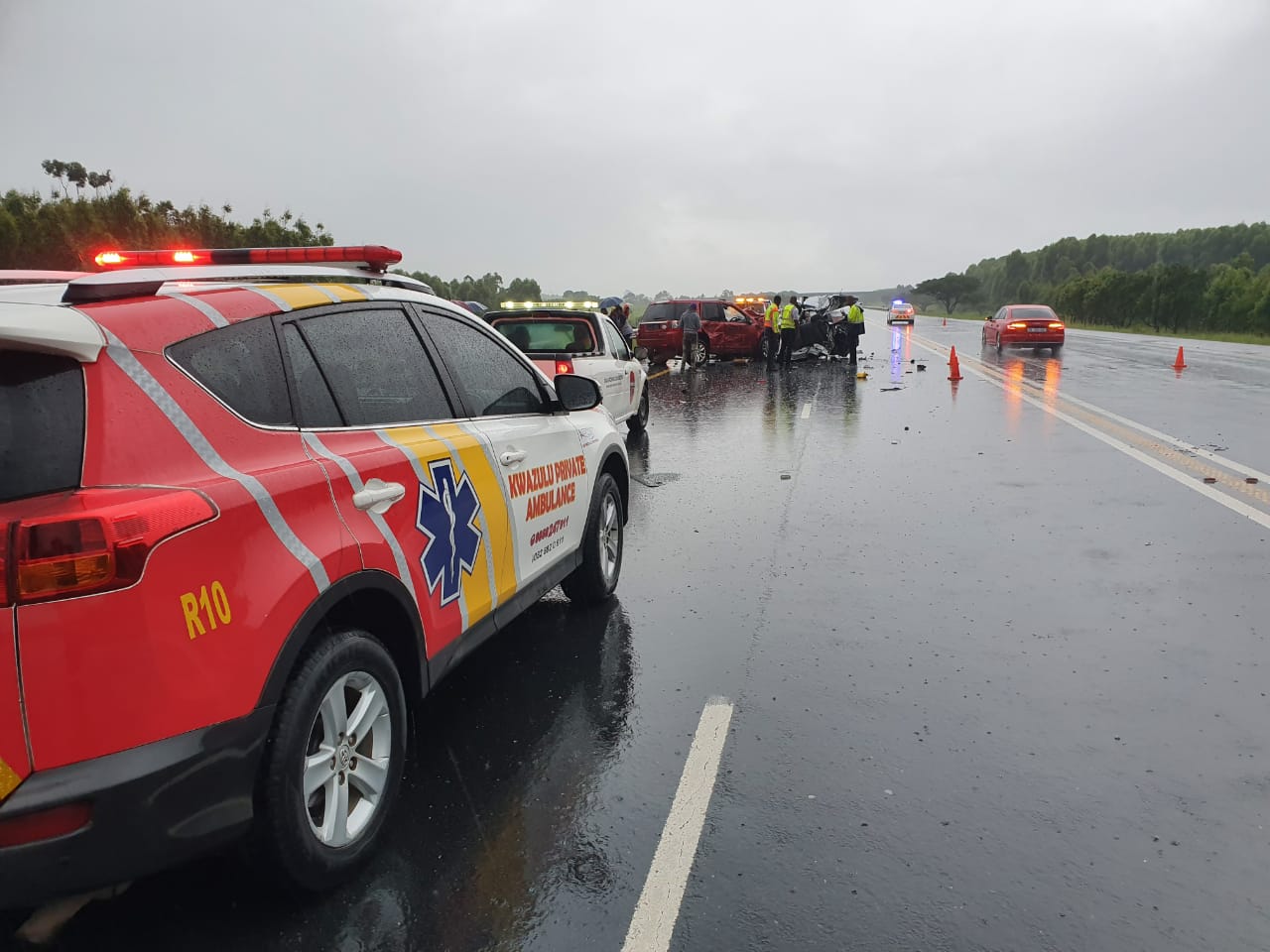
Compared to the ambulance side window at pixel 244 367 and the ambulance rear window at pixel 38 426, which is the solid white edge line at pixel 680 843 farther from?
the ambulance rear window at pixel 38 426

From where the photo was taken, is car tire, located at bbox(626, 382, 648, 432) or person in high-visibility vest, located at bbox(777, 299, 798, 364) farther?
person in high-visibility vest, located at bbox(777, 299, 798, 364)

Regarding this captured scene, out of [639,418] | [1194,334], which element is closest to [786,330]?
[639,418]

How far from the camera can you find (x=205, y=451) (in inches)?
105

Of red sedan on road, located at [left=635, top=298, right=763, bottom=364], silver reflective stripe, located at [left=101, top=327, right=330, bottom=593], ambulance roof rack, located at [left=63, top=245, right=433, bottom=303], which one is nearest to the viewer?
silver reflective stripe, located at [left=101, top=327, right=330, bottom=593]

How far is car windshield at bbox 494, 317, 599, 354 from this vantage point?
450 inches

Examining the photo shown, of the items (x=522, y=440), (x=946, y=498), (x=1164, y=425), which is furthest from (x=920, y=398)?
(x=522, y=440)

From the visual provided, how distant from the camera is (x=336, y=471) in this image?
122 inches

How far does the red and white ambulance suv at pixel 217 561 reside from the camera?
2266 millimetres

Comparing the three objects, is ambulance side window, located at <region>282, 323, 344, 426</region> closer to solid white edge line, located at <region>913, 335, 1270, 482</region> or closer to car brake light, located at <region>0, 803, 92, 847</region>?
car brake light, located at <region>0, 803, 92, 847</region>

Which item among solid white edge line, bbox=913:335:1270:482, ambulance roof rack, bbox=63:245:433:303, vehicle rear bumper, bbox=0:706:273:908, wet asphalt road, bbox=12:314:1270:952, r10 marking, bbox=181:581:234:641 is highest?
ambulance roof rack, bbox=63:245:433:303

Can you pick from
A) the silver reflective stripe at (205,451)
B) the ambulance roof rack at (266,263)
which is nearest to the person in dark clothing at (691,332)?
the ambulance roof rack at (266,263)

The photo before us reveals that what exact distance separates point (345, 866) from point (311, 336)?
176cm

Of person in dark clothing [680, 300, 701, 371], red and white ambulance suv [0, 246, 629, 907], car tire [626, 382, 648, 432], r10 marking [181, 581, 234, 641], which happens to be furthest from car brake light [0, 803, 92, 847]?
person in dark clothing [680, 300, 701, 371]

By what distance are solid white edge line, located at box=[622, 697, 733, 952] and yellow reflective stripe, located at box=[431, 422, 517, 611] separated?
1.08m
